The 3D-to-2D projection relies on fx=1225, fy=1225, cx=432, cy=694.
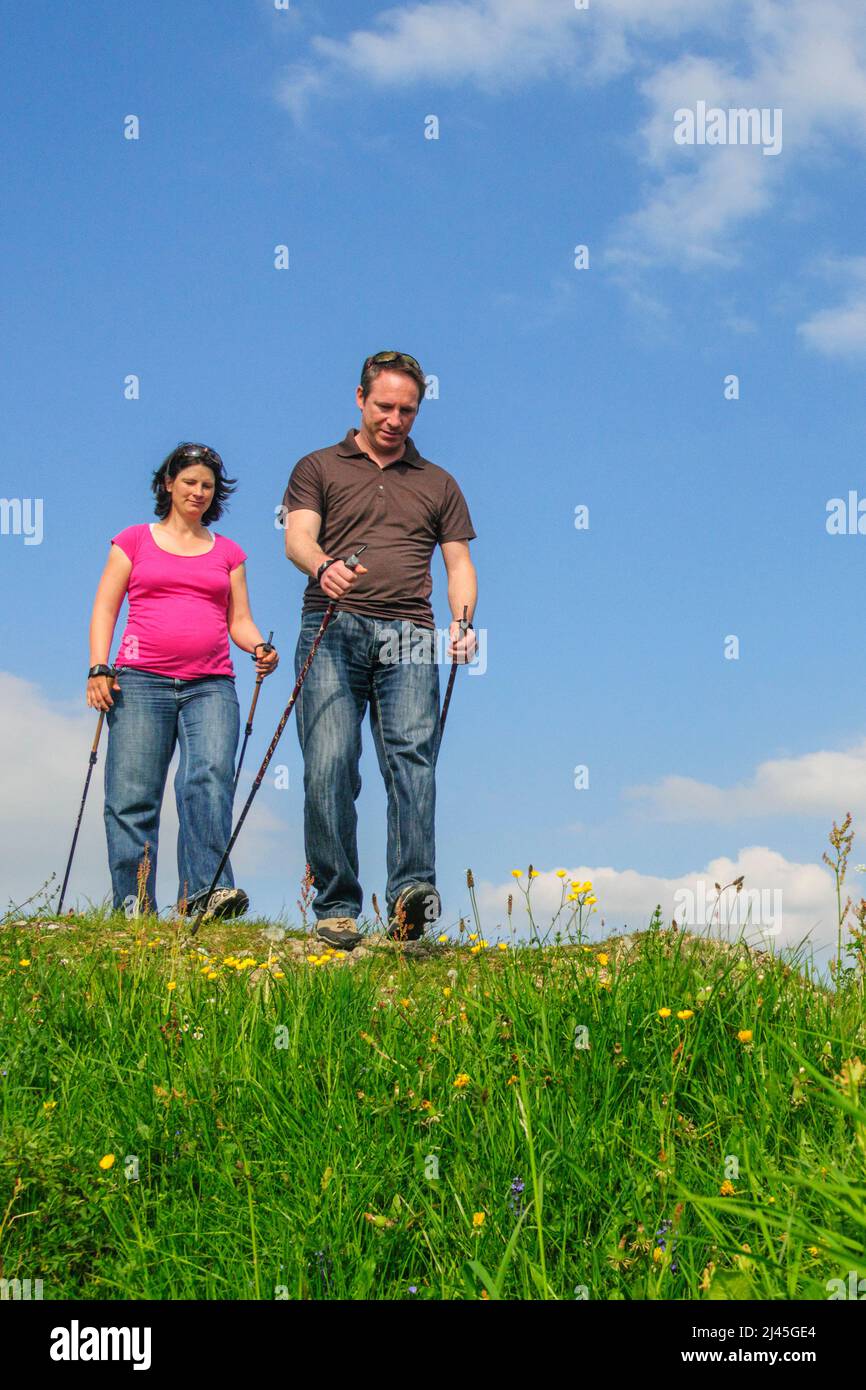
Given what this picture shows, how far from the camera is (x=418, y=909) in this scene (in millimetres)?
6816

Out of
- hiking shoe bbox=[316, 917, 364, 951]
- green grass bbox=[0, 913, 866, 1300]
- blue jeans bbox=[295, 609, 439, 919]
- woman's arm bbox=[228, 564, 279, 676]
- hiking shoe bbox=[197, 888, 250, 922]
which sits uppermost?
woman's arm bbox=[228, 564, 279, 676]

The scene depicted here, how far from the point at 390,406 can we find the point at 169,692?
2.66m

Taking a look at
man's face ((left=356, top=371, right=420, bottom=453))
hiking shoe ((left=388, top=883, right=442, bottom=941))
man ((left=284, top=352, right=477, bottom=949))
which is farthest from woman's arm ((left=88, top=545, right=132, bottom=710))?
hiking shoe ((left=388, top=883, right=442, bottom=941))

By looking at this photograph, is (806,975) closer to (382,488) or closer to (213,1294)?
(213,1294)

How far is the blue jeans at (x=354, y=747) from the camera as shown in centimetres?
709

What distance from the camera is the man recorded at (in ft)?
23.3

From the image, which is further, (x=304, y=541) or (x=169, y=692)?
(x=169, y=692)

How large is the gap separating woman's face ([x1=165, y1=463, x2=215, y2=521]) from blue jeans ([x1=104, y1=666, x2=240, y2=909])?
1203mm

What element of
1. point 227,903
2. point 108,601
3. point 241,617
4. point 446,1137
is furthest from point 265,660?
point 446,1137

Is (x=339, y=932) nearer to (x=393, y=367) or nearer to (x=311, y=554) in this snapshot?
(x=311, y=554)

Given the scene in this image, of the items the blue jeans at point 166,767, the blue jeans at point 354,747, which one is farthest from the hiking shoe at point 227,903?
the blue jeans at point 354,747

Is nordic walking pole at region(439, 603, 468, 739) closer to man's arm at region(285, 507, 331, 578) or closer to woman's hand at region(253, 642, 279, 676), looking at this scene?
man's arm at region(285, 507, 331, 578)
